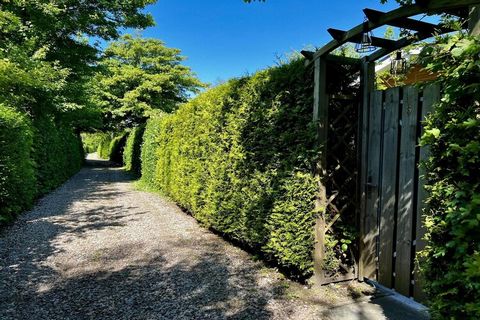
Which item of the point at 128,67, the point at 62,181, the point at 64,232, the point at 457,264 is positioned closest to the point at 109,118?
the point at 128,67

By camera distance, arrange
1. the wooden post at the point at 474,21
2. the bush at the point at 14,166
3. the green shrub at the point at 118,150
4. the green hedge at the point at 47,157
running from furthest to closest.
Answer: the green shrub at the point at 118,150 < the green hedge at the point at 47,157 < the bush at the point at 14,166 < the wooden post at the point at 474,21

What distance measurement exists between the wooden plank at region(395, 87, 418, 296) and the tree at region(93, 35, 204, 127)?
74.8ft

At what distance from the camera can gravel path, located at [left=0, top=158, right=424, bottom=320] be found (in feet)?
10.9

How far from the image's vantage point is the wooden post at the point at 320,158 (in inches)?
145

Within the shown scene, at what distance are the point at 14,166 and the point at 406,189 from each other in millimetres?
7230

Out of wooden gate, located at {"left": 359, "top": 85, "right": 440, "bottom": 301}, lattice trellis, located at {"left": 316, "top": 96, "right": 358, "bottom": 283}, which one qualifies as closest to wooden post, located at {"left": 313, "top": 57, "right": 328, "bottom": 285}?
lattice trellis, located at {"left": 316, "top": 96, "right": 358, "bottom": 283}

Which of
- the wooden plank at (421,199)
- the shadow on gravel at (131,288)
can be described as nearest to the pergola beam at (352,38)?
the wooden plank at (421,199)

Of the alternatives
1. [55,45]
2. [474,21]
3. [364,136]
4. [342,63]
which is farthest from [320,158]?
[55,45]

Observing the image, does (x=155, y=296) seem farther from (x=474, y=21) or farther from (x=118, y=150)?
(x=118, y=150)

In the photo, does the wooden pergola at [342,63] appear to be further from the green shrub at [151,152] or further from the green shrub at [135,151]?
the green shrub at [135,151]

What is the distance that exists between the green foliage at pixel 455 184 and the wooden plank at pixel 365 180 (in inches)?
63.4

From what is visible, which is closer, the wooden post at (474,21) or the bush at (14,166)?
the wooden post at (474,21)

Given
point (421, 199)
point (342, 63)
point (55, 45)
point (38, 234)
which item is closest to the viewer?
point (421, 199)

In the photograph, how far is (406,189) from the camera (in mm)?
3303
